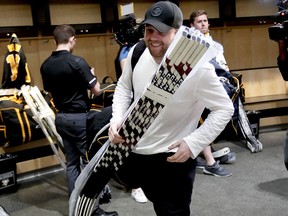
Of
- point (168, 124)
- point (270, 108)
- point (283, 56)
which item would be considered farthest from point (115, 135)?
point (270, 108)

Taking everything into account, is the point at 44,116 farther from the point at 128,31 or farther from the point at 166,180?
the point at 166,180

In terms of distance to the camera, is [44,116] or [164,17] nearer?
[164,17]

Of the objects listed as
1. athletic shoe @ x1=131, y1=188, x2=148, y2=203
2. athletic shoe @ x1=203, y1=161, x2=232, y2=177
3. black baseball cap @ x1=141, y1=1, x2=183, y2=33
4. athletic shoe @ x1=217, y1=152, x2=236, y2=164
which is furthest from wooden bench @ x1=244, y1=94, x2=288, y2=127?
black baseball cap @ x1=141, y1=1, x2=183, y2=33

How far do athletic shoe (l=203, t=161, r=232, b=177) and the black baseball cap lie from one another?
2342 millimetres

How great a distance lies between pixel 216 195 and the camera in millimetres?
3119

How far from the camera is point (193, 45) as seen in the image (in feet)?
4.57

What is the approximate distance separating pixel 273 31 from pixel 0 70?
319 cm

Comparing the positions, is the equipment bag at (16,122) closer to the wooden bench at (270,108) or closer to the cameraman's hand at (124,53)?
the cameraman's hand at (124,53)

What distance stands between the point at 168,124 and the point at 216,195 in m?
1.80

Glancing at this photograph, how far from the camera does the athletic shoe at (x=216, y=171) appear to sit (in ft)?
11.7

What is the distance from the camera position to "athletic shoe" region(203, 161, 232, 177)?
140 inches

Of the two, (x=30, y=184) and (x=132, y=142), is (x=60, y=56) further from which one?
(x=30, y=184)

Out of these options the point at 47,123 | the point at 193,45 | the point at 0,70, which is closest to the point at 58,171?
the point at 47,123

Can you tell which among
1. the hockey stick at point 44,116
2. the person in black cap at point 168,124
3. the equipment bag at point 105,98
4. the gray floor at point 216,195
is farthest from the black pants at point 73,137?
the person in black cap at point 168,124
